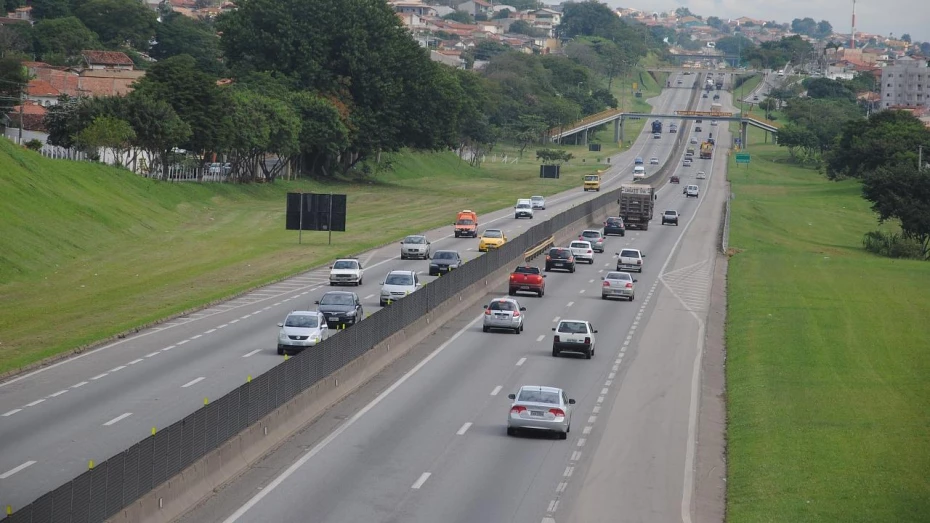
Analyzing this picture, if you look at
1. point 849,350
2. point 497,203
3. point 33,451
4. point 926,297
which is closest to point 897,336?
point 849,350

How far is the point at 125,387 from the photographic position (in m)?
38.7

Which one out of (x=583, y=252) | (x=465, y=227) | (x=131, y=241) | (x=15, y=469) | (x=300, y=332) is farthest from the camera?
(x=465, y=227)

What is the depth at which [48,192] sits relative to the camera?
3260 inches

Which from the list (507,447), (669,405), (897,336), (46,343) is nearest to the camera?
(507,447)

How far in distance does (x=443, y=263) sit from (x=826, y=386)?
27851 millimetres

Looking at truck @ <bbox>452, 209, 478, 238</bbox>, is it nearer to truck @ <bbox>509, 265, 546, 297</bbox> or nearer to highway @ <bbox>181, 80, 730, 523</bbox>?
truck @ <bbox>509, 265, 546, 297</bbox>

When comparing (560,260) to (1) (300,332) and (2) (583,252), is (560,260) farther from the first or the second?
(1) (300,332)

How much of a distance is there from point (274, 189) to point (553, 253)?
5149 centimetres

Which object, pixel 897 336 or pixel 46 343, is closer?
pixel 46 343

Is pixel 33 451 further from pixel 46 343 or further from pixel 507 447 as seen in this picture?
pixel 46 343

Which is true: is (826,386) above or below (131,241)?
below

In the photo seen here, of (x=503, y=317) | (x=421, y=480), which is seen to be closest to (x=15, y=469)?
(x=421, y=480)

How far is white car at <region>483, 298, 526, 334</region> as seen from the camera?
52.2 meters

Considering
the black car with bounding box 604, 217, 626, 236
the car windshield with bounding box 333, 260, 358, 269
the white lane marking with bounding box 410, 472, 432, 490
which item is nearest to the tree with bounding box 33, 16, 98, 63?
the black car with bounding box 604, 217, 626, 236
